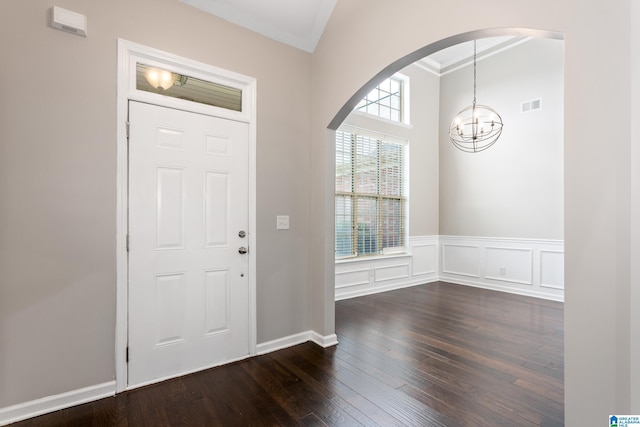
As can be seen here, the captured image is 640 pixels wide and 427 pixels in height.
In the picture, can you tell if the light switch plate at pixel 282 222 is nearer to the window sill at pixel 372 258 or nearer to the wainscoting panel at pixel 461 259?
the window sill at pixel 372 258

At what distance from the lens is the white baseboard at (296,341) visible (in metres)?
2.88

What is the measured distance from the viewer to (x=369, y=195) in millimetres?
5172

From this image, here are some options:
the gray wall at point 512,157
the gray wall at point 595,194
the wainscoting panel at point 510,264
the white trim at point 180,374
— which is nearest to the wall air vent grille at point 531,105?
the gray wall at point 512,157

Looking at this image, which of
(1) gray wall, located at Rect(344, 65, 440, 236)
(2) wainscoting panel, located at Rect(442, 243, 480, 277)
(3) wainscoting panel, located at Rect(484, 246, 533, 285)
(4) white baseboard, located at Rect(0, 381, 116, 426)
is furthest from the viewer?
(1) gray wall, located at Rect(344, 65, 440, 236)

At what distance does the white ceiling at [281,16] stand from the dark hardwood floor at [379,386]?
307cm

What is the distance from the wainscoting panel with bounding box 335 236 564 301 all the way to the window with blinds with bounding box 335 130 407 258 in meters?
0.30

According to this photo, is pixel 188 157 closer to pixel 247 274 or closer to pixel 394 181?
pixel 247 274

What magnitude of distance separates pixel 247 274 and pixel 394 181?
12.0ft

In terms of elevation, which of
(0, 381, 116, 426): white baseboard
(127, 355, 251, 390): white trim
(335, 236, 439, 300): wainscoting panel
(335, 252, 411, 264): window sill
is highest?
(335, 252, 411, 264): window sill

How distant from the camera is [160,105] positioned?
239 cm

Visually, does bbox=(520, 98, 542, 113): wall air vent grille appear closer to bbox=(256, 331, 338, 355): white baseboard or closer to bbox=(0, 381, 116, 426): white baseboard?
bbox=(256, 331, 338, 355): white baseboard

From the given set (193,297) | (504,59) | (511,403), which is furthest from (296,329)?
(504,59)

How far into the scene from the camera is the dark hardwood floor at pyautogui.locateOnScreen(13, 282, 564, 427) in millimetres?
1921

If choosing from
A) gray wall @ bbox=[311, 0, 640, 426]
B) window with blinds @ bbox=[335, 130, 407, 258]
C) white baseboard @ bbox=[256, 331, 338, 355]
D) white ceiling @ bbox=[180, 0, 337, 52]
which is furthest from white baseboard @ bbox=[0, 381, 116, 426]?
window with blinds @ bbox=[335, 130, 407, 258]
